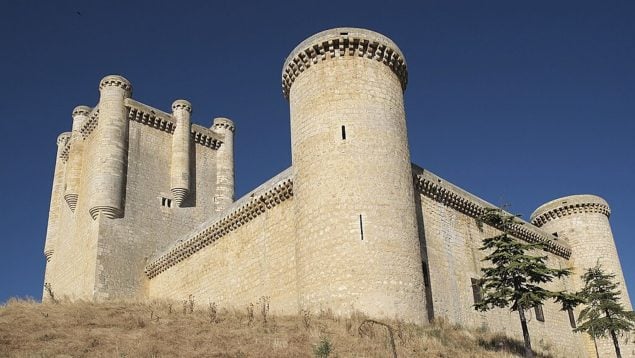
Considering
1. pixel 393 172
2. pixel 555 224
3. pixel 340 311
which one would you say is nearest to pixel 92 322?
pixel 340 311

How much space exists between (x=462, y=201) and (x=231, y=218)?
27.7ft

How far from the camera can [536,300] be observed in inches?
571

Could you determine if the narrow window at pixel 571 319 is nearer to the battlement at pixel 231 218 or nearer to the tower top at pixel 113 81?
the battlement at pixel 231 218

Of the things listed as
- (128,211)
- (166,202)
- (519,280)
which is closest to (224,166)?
(166,202)

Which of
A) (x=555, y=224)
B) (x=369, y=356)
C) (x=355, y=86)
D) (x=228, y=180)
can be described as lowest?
(x=369, y=356)

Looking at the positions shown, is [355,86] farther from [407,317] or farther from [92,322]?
[92,322]

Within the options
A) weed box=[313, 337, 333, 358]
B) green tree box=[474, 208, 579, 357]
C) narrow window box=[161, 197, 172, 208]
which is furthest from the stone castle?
weed box=[313, 337, 333, 358]

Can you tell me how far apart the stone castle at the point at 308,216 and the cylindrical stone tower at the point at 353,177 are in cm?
4

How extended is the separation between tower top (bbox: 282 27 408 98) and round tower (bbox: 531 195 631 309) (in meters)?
13.3

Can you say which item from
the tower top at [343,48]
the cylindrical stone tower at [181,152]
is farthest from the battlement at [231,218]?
the cylindrical stone tower at [181,152]

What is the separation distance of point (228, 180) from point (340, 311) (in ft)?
58.1

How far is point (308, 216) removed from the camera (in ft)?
55.0

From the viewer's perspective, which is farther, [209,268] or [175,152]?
[175,152]

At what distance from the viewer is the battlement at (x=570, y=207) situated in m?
27.2
